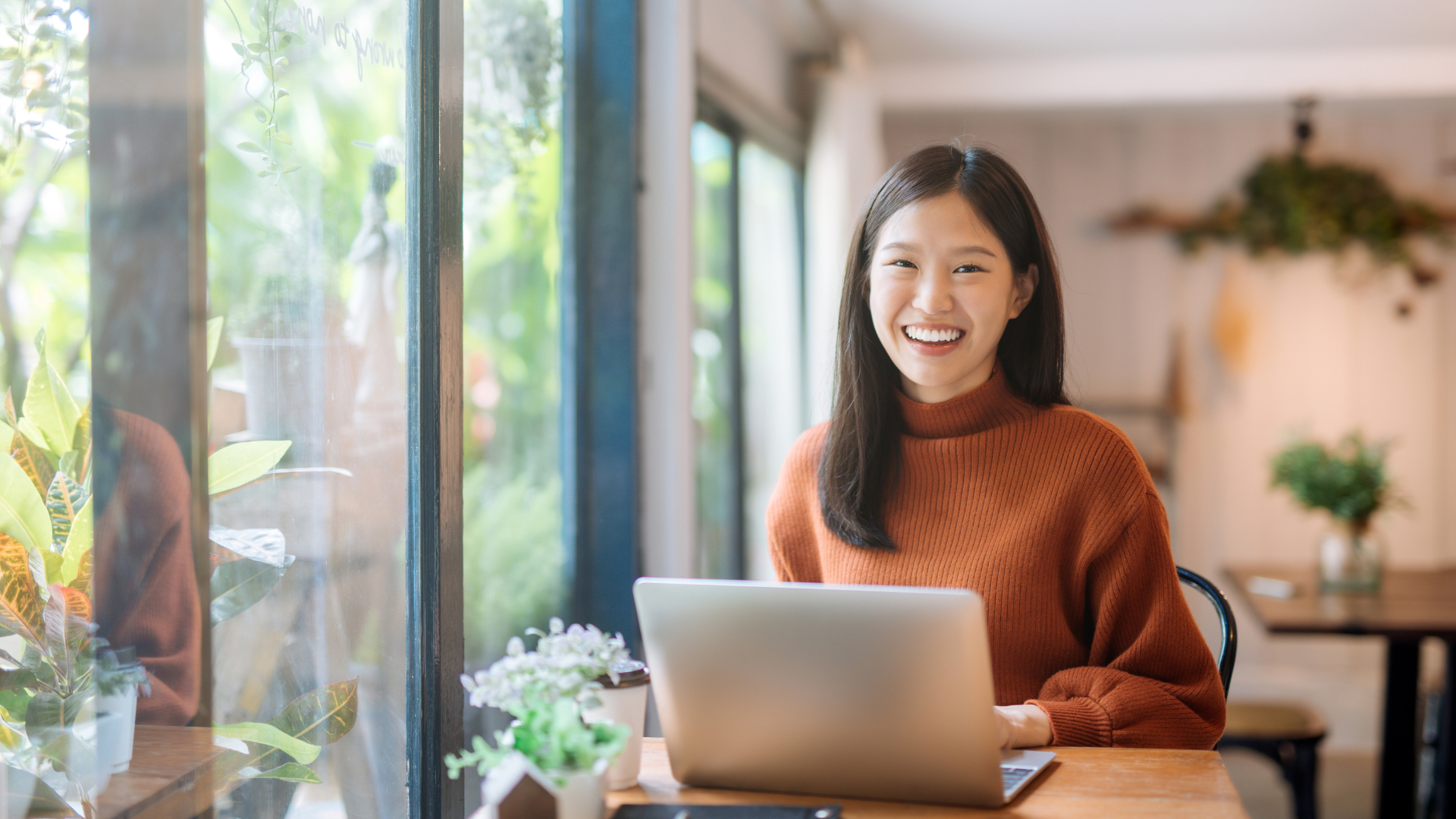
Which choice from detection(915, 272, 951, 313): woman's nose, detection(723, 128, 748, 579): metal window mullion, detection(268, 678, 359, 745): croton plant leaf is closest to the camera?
detection(268, 678, 359, 745): croton plant leaf

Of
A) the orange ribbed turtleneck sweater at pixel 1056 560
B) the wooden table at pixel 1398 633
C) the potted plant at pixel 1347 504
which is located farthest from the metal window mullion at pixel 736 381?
the orange ribbed turtleneck sweater at pixel 1056 560

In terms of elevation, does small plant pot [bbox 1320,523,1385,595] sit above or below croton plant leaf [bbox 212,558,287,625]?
below

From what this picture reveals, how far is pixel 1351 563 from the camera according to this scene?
304 centimetres

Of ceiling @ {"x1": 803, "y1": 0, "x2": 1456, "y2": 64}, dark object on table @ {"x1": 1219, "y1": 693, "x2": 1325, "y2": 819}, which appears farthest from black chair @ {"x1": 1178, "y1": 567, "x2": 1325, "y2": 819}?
ceiling @ {"x1": 803, "y1": 0, "x2": 1456, "y2": 64}

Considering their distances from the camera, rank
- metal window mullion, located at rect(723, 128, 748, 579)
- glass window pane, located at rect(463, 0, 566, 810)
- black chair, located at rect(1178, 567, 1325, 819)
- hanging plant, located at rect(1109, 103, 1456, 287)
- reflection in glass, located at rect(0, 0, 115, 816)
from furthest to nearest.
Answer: hanging plant, located at rect(1109, 103, 1456, 287) < metal window mullion, located at rect(723, 128, 748, 579) < black chair, located at rect(1178, 567, 1325, 819) < glass window pane, located at rect(463, 0, 566, 810) < reflection in glass, located at rect(0, 0, 115, 816)

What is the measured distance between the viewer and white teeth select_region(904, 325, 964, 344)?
125 centimetres

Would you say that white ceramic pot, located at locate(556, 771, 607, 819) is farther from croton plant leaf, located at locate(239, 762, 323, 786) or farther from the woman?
the woman

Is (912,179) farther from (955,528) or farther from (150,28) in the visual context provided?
(150,28)

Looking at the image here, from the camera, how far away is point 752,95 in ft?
10.9

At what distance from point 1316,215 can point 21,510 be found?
461cm

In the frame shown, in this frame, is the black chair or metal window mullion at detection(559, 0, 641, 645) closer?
metal window mullion at detection(559, 0, 641, 645)

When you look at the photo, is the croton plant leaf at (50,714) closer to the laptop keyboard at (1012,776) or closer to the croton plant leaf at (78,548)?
the croton plant leaf at (78,548)

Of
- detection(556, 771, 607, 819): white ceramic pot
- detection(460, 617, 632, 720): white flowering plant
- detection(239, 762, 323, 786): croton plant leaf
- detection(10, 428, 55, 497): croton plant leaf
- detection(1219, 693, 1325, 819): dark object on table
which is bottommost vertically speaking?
detection(1219, 693, 1325, 819): dark object on table

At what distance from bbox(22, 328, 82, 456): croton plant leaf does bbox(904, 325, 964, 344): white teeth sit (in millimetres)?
853
